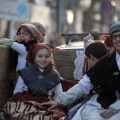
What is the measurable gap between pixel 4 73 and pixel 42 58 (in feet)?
1.65

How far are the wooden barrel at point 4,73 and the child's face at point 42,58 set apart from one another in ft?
1.23

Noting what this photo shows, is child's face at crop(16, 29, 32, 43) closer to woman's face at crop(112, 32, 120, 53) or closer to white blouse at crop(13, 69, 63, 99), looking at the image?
white blouse at crop(13, 69, 63, 99)

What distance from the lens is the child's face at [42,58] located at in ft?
23.7

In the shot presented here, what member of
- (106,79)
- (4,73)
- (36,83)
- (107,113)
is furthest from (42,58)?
(107,113)

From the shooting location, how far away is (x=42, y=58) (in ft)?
23.7

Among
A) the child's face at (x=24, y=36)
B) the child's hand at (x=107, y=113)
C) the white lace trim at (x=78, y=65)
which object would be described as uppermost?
the child's face at (x=24, y=36)

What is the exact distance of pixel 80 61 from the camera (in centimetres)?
768

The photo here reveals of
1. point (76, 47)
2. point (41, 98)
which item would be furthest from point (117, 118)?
point (76, 47)

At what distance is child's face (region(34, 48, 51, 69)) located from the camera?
23.7 feet

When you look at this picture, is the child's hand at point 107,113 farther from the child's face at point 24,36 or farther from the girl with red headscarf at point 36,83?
the child's face at point 24,36

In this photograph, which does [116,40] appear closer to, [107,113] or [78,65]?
[107,113]

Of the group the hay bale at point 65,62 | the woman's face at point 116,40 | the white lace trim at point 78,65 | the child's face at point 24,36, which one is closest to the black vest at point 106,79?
the woman's face at point 116,40

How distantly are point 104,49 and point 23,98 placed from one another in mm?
989

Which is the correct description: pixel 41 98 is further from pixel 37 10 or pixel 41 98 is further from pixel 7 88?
pixel 37 10
